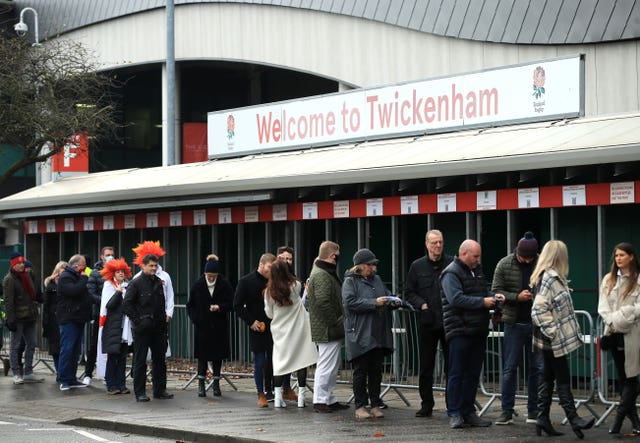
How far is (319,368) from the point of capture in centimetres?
1375

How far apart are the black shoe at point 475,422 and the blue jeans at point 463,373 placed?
0.12 ft

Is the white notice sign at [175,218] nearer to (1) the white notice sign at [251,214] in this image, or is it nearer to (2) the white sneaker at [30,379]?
(1) the white notice sign at [251,214]

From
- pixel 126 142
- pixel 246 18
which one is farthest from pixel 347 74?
pixel 126 142

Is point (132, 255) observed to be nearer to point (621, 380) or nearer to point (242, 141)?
point (242, 141)

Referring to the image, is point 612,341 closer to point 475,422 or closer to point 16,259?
point 475,422

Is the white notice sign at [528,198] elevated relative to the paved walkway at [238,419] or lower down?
elevated

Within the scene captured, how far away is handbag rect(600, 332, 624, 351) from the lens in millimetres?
11500

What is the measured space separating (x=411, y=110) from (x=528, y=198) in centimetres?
372

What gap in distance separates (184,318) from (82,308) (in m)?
2.99

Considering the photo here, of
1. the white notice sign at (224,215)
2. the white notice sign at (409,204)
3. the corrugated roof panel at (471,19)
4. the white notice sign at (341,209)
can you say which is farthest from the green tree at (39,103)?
the white notice sign at (409,204)

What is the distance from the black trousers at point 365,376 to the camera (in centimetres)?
1321

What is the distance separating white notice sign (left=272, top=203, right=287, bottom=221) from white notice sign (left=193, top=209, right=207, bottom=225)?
2.01 m

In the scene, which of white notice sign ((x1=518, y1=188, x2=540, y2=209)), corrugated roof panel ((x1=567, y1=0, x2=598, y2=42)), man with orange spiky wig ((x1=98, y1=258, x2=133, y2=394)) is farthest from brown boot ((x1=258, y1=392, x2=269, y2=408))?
corrugated roof panel ((x1=567, y1=0, x2=598, y2=42))

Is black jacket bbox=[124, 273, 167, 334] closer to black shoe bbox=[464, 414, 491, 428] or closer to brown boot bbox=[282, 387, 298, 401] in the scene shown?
brown boot bbox=[282, 387, 298, 401]
